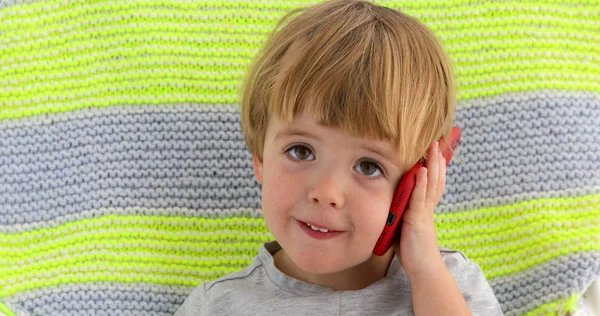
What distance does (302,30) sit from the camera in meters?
1.13

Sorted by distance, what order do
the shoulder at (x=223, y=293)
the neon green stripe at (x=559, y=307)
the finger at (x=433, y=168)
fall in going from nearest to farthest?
the finger at (x=433, y=168), the shoulder at (x=223, y=293), the neon green stripe at (x=559, y=307)

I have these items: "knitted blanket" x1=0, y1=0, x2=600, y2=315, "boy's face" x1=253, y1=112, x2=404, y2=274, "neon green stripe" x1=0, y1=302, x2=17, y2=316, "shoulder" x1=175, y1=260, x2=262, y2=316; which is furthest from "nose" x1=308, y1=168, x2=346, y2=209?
"neon green stripe" x1=0, y1=302, x2=17, y2=316

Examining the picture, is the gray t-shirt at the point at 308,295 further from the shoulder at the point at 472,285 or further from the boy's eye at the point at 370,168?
the boy's eye at the point at 370,168

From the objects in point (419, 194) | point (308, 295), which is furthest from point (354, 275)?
point (419, 194)

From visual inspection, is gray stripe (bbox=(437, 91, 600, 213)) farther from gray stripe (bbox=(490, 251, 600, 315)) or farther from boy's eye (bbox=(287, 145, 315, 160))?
boy's eye (bbox=(287, 145, 315, 160))

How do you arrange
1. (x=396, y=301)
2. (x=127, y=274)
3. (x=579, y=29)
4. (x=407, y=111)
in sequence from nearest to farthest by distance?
(x=407, y=111)
(x=396, y=301)
(x=127, y=274)
(x=579, y=29)

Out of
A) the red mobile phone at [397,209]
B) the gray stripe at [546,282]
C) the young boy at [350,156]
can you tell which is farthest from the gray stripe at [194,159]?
the red mobile phone at [397,209]

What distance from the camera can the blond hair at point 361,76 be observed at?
105cm

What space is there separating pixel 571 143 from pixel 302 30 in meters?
0.67

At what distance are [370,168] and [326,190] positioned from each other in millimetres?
87

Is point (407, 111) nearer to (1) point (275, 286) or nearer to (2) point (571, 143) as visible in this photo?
(1) point (275, 286)

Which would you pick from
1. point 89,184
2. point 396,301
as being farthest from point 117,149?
point 396,301

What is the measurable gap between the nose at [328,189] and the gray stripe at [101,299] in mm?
505

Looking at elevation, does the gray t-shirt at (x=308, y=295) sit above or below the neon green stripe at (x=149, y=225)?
below
